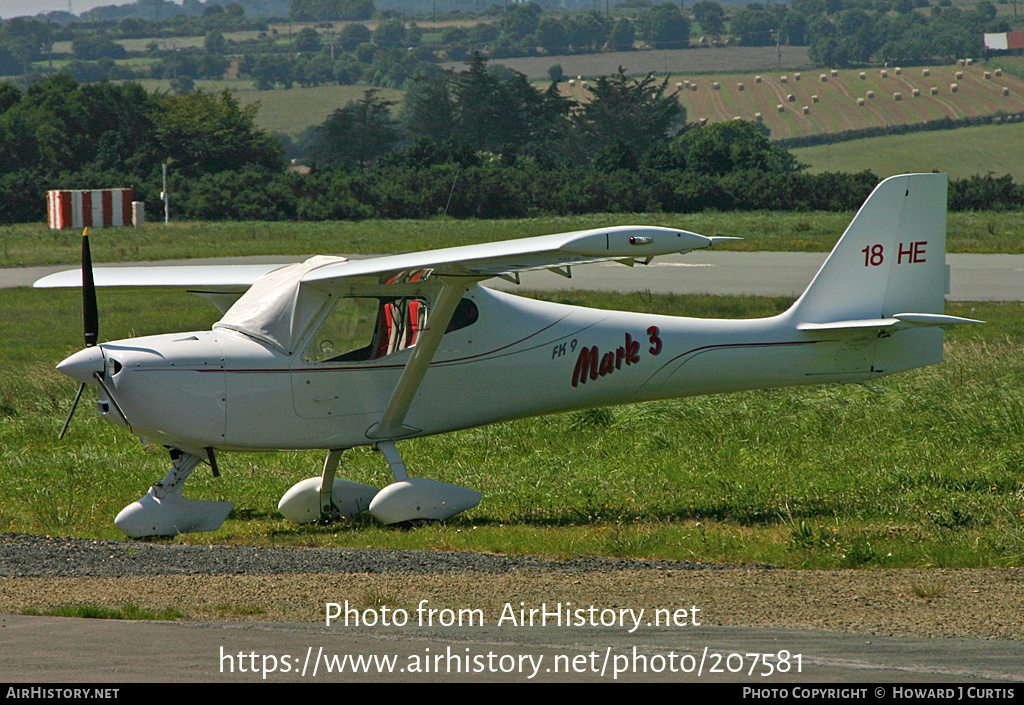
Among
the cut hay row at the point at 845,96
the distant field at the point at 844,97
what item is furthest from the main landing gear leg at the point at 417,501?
the distant field at the point at 844,97

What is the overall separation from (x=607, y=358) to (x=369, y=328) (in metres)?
2.23

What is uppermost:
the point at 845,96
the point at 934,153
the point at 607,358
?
the point at 845,96

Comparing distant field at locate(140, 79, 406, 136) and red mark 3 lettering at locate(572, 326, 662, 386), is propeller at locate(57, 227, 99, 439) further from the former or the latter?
distant field at locate(140, 79, 406, 136)

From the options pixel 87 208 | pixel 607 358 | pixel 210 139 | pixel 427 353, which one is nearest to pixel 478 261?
pixel 427 353

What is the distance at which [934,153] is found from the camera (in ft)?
310

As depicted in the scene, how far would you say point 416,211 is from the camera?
211 feet

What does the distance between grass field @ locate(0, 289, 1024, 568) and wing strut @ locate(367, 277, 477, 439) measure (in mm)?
883

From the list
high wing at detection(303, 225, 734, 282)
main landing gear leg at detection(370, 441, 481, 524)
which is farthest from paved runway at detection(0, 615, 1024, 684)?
main landing gear leg at detection(370, 441, 481, 524)

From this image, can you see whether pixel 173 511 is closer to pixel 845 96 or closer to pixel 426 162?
pixel 426 162

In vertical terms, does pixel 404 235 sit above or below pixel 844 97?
below

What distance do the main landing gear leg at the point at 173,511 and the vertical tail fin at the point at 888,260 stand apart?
5752 mm

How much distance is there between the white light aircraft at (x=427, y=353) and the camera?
8.76 m
